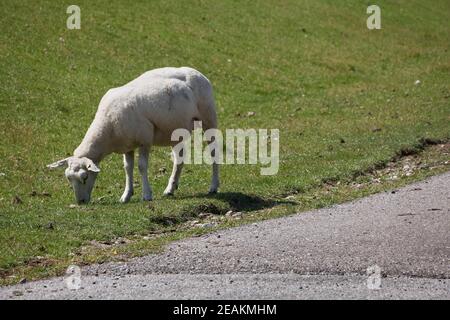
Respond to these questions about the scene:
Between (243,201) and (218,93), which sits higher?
(218,93)

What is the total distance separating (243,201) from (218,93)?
15237 mm

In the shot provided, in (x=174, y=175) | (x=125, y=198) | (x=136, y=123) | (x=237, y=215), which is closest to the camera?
(x=237, y=215)

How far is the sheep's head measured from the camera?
57.1ft

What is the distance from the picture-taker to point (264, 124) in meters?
28.6

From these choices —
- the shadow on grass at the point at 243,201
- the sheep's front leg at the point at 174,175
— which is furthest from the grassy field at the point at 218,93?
the sheep's front leg at the point at 174,175

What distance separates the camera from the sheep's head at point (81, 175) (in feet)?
57.1

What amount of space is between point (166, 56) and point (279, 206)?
20.1 metres

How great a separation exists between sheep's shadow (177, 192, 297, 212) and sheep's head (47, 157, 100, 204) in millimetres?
2047

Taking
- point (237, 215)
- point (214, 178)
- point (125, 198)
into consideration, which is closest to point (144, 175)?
point (125, 198)

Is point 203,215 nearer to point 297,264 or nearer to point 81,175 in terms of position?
point 81,175

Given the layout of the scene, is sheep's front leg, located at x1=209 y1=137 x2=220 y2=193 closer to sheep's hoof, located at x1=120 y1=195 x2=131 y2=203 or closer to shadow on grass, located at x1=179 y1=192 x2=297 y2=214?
shadow on grass, located at x1=179 y1=192 x2=297 y2=214

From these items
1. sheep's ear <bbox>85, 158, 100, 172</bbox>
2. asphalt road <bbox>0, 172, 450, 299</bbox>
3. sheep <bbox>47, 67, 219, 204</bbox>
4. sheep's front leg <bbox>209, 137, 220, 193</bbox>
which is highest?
sheep <bbox>47, 67, 219, 204</bbox>

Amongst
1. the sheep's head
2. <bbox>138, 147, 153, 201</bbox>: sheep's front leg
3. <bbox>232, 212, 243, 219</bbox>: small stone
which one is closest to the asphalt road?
<bbox>232, 212, 243, 219</bbox>: small stone

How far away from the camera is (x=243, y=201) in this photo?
18.1 metres
